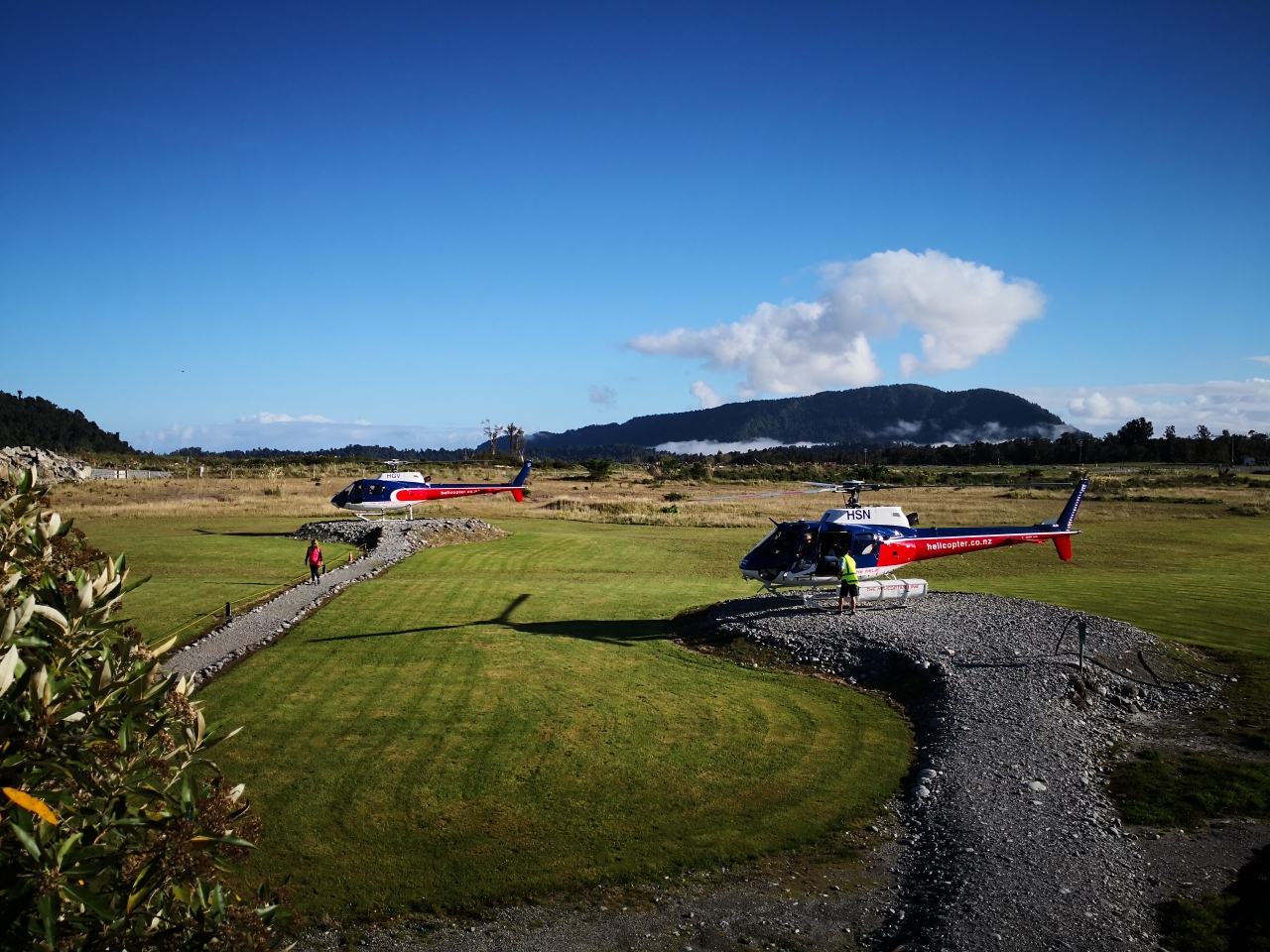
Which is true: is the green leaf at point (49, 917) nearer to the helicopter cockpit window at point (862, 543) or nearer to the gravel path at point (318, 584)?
the gravel path at point (318, 584)

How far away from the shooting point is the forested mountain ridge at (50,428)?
15375cm

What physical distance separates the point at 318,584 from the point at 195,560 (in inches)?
328

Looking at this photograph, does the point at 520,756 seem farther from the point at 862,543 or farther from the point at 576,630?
the point at 862,543


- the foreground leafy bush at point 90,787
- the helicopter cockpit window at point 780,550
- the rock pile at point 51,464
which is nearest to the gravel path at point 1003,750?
the helicopter cockpit window at point 780,550

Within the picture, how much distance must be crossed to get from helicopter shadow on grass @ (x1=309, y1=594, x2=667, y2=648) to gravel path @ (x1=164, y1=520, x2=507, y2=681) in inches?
70.0

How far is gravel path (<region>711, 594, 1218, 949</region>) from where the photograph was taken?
777cm

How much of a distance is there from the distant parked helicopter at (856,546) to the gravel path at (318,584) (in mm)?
11407

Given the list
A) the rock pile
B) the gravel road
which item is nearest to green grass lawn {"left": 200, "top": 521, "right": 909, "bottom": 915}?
the gravel road

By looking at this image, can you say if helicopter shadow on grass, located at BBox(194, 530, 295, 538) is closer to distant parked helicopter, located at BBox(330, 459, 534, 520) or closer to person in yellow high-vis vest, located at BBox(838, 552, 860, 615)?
distant parked helicopter, located at BBox(330, 459, 534, 520)

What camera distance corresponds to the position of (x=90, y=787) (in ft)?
10.8

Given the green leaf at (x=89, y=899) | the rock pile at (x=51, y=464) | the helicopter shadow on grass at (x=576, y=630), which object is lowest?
the helicopter shadow on grass at (x=576, y=630)

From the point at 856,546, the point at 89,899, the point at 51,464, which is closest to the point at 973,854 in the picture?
the point at 89,899

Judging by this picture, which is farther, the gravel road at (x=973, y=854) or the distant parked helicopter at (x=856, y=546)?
the distant parked helicopter at (x=856, y=546)

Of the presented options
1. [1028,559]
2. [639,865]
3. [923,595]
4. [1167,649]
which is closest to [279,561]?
[923,595]
